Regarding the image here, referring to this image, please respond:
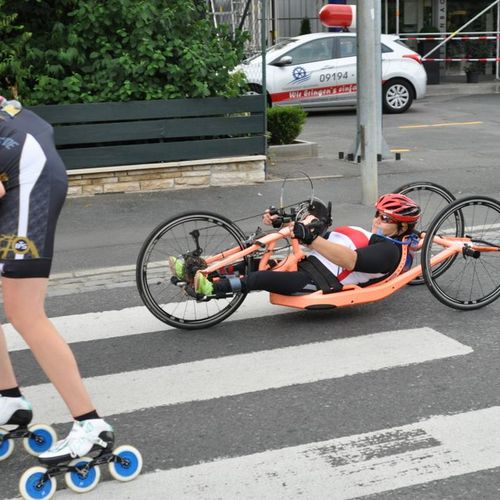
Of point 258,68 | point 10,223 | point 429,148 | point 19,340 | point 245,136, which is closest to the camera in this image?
point 10,223

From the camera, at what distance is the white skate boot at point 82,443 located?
10.7 ft

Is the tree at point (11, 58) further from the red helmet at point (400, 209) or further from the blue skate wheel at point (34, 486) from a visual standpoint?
the blue skate wheel at point (34, 486)

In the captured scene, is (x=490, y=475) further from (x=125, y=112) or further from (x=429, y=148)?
(x=429, y=148)

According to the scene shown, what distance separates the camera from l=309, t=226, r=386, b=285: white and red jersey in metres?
5.34

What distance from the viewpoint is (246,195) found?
32.4ft

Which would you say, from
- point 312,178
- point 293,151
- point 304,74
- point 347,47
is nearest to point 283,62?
point 304,74

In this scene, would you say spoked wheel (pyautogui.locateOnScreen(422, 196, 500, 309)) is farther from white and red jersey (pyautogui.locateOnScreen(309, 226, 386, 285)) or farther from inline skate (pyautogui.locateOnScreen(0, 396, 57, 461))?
inline skate (pyautogui.locateOnScreen(0, 396, 57, 461))

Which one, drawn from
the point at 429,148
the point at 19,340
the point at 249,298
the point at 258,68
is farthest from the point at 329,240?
the point at 258,68

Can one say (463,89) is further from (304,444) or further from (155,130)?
(304,444)

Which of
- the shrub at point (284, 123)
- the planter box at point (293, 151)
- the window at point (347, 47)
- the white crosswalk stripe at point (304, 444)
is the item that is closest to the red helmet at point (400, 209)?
the white crosswalk stripe at point (304, 444)

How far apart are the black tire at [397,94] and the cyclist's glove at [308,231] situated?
13595 mm

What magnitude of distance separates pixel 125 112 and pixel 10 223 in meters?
6.73

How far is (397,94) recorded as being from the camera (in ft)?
59.9

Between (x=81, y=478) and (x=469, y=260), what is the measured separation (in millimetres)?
4187
